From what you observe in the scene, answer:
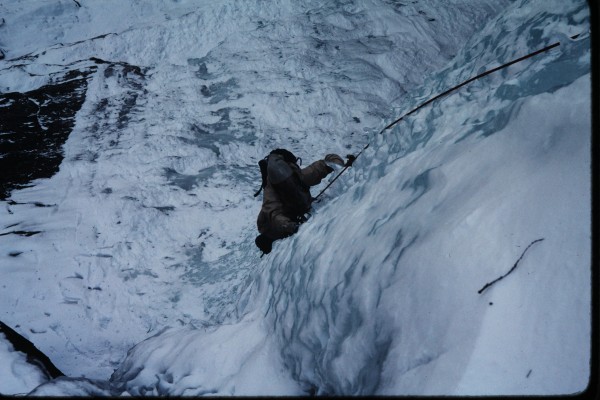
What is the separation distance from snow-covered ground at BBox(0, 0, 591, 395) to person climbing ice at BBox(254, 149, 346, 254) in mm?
181

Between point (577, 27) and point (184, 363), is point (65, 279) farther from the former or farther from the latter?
point (577, 27)

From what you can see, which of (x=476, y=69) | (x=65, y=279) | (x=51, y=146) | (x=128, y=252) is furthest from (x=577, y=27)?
(x=51, y=146)

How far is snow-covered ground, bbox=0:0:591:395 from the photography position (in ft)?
4.66

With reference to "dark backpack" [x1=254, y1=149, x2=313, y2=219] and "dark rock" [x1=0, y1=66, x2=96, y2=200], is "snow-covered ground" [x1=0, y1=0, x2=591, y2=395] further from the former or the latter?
"dark backpack" [x1=254, y1=149, x2=313, y2=219]

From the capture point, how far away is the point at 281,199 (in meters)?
3.72

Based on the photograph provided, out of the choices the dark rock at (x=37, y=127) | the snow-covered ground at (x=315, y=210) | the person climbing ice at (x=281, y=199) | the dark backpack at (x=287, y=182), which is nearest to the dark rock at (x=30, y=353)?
the snow-covered ground at (x=315, y=210)

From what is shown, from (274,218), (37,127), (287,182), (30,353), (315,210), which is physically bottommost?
(315,210)

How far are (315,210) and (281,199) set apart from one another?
36cm

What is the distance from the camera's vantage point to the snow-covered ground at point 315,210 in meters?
1.42

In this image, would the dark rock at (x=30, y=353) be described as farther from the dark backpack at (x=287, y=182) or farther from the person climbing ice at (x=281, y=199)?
the dark backpack at (x=287, y=182)

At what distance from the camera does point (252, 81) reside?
21.2ft

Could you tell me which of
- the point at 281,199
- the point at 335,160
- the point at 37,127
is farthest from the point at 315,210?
the point at 37,127

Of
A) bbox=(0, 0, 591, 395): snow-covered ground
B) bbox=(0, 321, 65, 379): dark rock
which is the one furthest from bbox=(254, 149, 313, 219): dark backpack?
bbox=(0, 321, 65, 379): dark rock

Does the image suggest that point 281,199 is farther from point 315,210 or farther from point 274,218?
point 315,210
